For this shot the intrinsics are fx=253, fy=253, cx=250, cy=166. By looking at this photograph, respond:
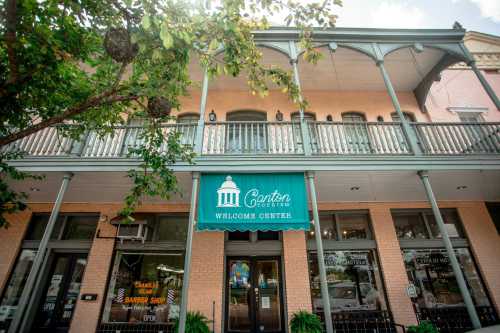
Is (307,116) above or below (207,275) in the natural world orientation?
above

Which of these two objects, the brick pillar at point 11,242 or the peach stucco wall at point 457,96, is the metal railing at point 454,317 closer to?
the peach stucco wall at point 457,96

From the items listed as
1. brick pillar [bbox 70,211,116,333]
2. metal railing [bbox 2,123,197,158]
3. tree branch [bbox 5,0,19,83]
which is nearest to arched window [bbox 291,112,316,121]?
metal railing [bbox 2,123,197,158]

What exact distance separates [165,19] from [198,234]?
19.8 feet

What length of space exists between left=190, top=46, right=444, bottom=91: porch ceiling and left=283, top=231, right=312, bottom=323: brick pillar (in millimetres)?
5642

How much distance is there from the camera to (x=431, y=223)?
26.6 feet

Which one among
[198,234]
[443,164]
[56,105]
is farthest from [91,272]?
[443,164]

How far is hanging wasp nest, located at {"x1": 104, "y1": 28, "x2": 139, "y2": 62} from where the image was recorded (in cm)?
312

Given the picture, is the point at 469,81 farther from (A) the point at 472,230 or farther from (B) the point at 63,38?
(B) the point at 63,38

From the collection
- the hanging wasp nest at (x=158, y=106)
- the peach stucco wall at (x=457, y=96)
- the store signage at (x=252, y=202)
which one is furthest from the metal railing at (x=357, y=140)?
the hanging wasp nest at (x=158, y=106)

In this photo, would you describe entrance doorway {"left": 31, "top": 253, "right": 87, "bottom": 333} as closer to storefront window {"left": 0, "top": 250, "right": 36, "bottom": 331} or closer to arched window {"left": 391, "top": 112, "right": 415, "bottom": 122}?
storefront window {"left": 0, "top": 250, "right": 36, "bottom": 331}

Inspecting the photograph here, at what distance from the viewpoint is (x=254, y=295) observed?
7078mm

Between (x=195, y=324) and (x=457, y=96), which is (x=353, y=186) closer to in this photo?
(x=195, y=324)

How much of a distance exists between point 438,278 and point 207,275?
6791 millimetres

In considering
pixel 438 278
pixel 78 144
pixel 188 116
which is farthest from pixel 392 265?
pixel 78 144
